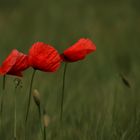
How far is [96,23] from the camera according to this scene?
18.4ft

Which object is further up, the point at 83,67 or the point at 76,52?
the point at 76,52

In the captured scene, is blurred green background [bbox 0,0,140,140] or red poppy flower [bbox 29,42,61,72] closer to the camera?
red poppy flower [bbox 29,42,61,72]

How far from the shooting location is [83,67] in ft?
13.4

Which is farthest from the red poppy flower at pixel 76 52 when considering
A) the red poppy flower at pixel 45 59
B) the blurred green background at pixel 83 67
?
the blurred green background at pixel 83 67

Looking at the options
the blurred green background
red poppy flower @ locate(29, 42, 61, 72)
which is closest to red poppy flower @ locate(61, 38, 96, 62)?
red poppy flower @ locate(29, 42, 61, 72)

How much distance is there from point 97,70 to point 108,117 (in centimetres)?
155

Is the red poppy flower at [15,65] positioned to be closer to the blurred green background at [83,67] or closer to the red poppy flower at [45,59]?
the red poppy flower at [45,59]

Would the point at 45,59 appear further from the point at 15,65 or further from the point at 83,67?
the point at 83,67

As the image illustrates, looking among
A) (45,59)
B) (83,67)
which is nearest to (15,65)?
(45,59)

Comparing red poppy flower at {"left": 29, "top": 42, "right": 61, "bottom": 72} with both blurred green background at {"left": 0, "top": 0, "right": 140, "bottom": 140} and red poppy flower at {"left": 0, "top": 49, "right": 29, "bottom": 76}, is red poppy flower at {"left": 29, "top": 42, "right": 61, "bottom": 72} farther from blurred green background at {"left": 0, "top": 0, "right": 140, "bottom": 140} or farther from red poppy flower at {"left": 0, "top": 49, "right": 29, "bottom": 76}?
blurred green background at {"left": 0, "top": 0, "right": 140, "bottom": 140}

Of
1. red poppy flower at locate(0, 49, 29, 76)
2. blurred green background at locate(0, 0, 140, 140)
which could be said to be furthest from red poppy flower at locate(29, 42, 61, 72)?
blurred green background at locate(0, 0, 140, 140)

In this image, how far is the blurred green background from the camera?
2.47 m

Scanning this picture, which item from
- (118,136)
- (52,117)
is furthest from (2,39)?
(118,136)

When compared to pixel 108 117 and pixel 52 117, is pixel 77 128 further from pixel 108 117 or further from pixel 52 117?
pixel 52 117
